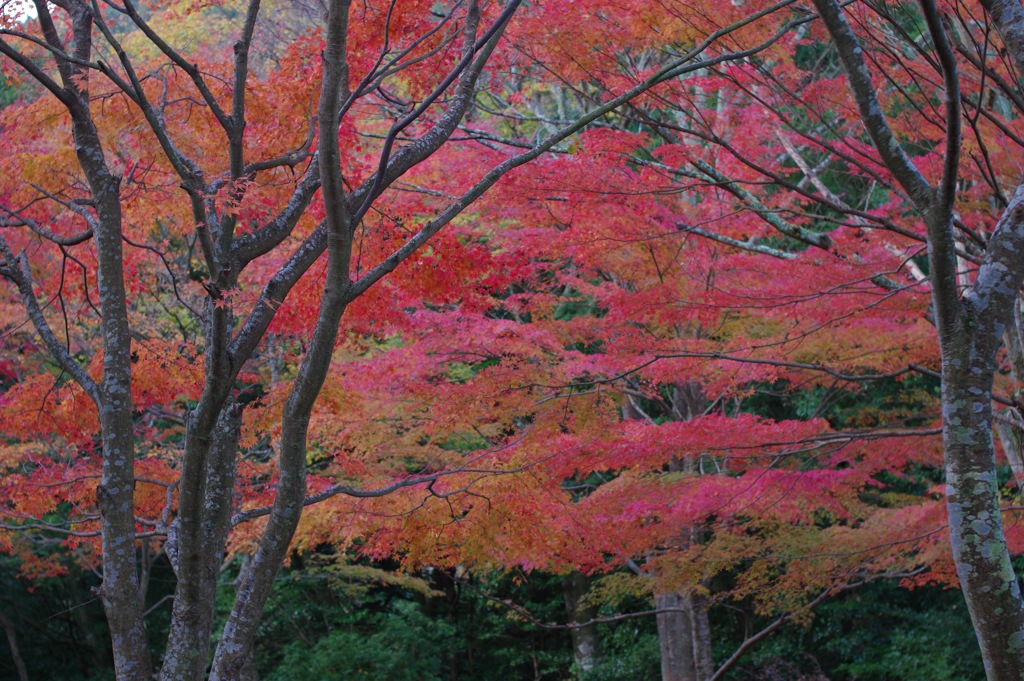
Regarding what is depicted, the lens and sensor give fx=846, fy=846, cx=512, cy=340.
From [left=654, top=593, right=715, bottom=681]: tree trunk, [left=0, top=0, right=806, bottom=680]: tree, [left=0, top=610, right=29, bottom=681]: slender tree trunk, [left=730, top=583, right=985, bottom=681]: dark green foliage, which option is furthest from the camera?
[left=0, top=610, right=29, bottom=681]: slender tree trunk

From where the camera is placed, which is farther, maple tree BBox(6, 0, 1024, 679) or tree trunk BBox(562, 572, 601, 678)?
tree trunk BBox(562, 572, 601, 678)

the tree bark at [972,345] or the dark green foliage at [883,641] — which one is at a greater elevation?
the tree bark at [972,345]

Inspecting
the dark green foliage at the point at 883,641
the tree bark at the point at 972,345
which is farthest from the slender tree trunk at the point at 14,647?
the tree bark at the point at 972,345

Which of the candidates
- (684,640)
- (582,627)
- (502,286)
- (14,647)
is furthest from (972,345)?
(14,647)

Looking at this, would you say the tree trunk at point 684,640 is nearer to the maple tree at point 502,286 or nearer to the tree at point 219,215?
the maple tree at point 502,286

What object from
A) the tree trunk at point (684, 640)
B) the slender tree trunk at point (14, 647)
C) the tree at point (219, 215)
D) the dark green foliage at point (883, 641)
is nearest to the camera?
the tree at point (219, 215)

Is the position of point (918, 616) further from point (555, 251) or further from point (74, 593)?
point (74, 593)

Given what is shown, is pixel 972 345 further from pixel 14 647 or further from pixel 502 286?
pixel 14 647

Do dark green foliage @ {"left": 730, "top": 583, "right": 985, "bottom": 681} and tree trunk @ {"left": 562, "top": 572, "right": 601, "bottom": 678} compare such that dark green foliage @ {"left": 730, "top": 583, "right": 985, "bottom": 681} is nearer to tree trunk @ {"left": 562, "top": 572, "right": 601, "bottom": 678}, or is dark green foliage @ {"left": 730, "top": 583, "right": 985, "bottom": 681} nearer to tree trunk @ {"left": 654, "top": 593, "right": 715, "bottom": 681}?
tree trunk @ {"left": 654, "top": 593, "right": 715, "bottom": 681}

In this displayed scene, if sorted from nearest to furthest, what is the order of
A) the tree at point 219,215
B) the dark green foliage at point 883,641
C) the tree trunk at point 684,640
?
the tree at point 219,215 < the tree trunk at point 684,640 < the dark green foliage at point 883,641

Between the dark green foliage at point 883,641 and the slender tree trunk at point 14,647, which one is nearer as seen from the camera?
the dark green foliage at point 883,641

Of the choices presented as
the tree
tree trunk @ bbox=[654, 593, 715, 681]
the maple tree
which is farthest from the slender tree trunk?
tree trunk @ bbox=[654, 593, 715, 681]

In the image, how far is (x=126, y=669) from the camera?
147 inches

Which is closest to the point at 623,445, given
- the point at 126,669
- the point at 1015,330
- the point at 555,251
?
the point at 555,251
